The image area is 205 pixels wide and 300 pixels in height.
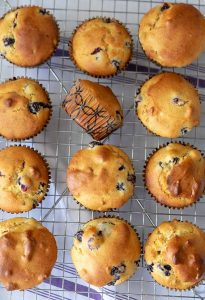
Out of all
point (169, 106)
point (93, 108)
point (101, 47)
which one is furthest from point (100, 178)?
point (101, 47)

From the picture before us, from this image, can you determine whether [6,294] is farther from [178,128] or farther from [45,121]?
[178,128]

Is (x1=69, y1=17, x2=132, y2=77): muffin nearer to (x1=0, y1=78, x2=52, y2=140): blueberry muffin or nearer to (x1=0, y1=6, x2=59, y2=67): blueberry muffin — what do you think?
(x1=0, y1=6, x2=59, y2=67): blueberry muffin

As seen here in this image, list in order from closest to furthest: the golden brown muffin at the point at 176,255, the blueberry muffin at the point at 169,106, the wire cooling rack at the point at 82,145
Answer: the golden brown muffin at the point at 176,255
the blueberry muffin at the point at 169,106
the wire cooling rack at the point at 82,145

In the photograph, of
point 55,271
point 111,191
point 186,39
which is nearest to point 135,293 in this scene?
point 55,271

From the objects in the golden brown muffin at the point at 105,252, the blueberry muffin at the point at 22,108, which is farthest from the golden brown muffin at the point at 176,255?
the blueberry muffin at the point at 22,108

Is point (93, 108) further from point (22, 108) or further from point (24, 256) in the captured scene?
point (24, 256)

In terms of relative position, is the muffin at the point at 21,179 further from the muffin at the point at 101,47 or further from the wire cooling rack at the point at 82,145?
the muffin at the point at 101,47

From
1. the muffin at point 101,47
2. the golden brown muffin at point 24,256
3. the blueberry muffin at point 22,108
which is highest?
the muffin at point 101,47
